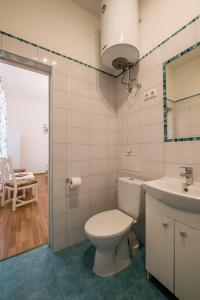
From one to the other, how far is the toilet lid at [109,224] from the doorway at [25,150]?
0.80 m

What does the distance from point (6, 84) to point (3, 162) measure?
96.6 inches

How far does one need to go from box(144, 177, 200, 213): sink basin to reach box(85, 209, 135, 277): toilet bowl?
17.7 inches

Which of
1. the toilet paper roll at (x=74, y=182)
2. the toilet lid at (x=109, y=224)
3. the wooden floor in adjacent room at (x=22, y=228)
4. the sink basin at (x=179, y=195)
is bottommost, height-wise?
the wooden floor in adjacent room at (x=22, y=228)

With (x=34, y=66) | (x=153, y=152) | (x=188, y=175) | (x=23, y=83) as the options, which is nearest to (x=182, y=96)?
(x=153, y=152)

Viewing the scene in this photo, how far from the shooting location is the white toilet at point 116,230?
114 centimetres

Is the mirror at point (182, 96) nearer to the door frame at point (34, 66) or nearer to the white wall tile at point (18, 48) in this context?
the door frame at point (34, 66)

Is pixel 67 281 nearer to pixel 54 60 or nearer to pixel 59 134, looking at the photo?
pixel 59 134

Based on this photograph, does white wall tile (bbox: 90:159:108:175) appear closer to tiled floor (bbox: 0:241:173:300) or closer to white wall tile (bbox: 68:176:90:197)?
white wall tile (bbox: 68:176:90:197)

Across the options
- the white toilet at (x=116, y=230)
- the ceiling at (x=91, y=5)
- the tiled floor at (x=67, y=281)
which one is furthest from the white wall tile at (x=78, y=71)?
the tiled floor at (x=67, y=281)

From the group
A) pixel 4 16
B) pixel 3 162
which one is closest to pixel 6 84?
Answer: pixel 3 162

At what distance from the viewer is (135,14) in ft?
4.59

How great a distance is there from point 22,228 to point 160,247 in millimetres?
1768

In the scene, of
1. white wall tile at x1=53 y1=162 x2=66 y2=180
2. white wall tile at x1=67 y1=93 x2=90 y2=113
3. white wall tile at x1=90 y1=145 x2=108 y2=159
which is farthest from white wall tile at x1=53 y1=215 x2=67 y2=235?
white wall tile at x1=67 y1=93 x2=90 y2=113

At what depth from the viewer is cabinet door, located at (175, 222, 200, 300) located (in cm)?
83
